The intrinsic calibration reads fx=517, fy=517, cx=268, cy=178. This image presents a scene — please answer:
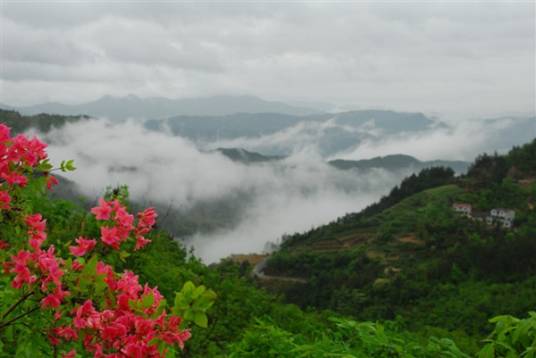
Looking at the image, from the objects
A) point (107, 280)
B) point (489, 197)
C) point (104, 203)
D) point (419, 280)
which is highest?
point (104, 203)

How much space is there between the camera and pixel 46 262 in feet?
8.75

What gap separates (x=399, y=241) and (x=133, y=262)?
9079 cm

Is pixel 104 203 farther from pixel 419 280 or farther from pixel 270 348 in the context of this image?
pixel 419 280

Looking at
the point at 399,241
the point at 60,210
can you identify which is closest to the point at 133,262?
the point at 60,210

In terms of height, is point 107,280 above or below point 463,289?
above

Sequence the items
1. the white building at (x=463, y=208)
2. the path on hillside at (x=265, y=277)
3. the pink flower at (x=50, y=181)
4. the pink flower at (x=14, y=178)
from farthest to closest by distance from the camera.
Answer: the white building at (x=463, y=208) < the path on hillside at (x=265, y=277) < the pink flower at (x=50, y=181) < the pink flower at (x=14, y=178)

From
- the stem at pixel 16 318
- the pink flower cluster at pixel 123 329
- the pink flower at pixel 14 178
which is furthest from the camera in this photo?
the pink flower at pixel 14 178

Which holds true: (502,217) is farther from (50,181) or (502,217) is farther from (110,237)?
(50,181)

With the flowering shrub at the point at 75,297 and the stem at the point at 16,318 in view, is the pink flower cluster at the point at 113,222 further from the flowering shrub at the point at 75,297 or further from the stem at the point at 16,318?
the stem at the point at 16,318

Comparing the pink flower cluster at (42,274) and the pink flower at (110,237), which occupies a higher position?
the pink flower at (110,237)

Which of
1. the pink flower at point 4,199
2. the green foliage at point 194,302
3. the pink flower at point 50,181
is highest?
the pink flower at point 50,181

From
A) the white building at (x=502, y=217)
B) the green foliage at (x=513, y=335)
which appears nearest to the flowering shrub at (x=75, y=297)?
the green foliage at (x=513, y=335)

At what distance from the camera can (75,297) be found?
2807 millimetres

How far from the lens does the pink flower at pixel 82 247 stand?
120 inches
